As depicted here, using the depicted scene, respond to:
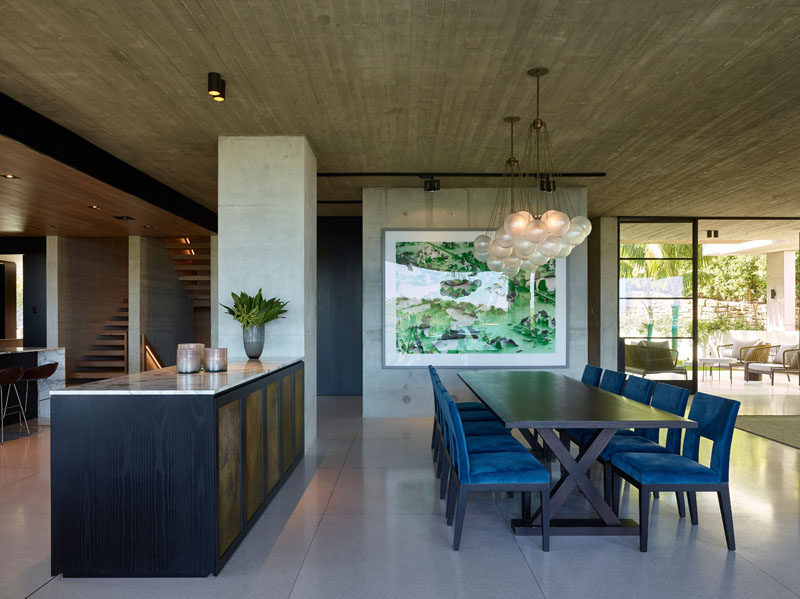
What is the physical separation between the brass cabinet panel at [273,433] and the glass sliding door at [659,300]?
24.5ft

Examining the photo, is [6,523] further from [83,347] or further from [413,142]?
[83,347]

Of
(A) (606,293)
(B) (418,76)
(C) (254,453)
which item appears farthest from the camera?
(A) (606,293)

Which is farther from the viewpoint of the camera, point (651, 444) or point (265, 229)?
point (265, 229)

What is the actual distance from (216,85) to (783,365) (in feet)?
40.0

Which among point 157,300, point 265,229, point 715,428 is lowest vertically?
point 715,428

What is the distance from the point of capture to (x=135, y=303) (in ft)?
36.2

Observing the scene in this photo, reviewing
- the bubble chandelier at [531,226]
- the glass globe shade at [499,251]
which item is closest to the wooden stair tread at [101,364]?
the bubble chandelier at [531,226]

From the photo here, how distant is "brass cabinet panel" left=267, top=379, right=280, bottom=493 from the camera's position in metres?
3.99

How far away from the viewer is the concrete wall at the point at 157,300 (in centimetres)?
1095

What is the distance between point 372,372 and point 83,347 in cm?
745

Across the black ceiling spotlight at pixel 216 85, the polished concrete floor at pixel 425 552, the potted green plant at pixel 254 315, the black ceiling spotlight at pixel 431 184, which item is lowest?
the polished concrete floor at pixel 425 552

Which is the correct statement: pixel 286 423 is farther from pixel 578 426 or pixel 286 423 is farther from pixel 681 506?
pixel 681 506

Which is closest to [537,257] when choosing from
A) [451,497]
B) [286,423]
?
[451,497]

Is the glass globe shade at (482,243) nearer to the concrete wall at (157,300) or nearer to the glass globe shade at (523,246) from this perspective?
the glass globe shade at (523,246)
